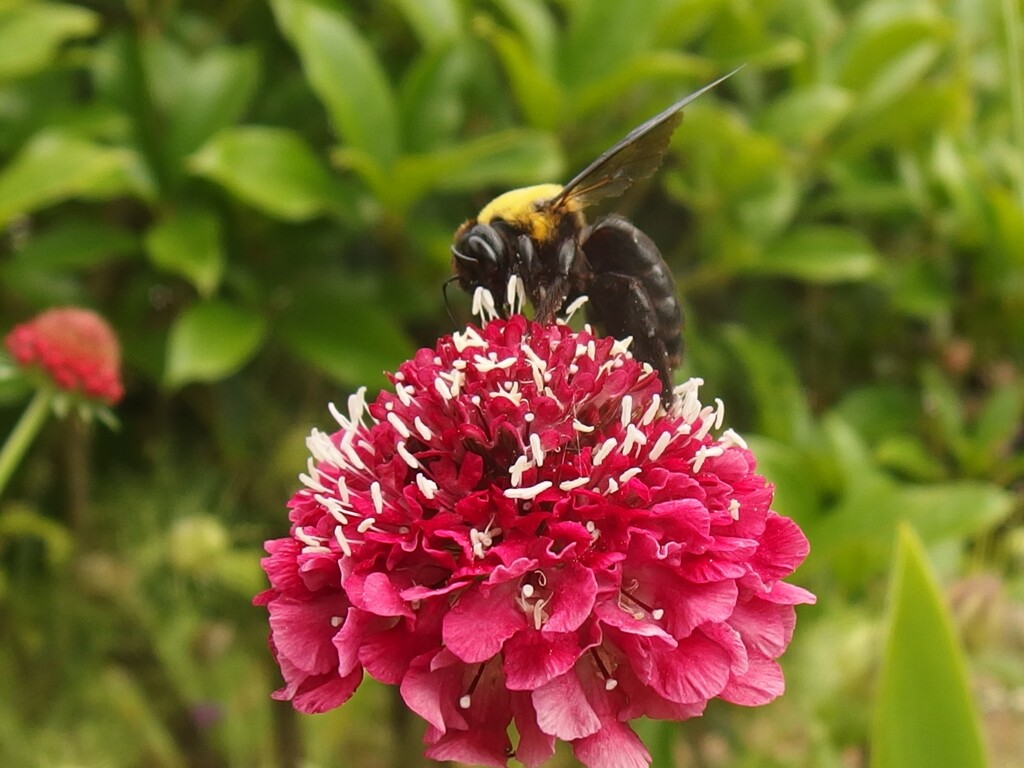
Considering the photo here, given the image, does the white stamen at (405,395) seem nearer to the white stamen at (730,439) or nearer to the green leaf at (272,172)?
the white stamen at (730,439)

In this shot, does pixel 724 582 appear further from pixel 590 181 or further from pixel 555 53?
pixel 555 53

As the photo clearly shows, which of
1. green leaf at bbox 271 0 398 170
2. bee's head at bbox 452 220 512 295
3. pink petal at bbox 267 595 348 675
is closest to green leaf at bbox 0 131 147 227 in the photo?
green leaf at bbox 271 0 398 170

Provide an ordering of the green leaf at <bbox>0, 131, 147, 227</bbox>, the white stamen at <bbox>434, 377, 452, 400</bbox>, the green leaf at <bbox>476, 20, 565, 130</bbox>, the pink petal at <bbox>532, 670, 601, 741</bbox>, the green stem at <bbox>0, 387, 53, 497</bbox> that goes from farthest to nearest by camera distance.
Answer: the green leaf at <bbox>476, 20, 565, 130</bbox> → the green leaf at <bbox>0, 131, 147, 227</bbox> → the green stem at <bbox>0, 387, 53, 497</bbox> → the white stamen at <bbox>434, 377, 452, 400</bbox> → the pink petal at <bbox>532, 670, 601, 741</bbox>

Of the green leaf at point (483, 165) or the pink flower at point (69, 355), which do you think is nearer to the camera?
the pink flower at point (69, 355)

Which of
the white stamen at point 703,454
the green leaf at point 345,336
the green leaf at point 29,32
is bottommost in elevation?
the green leaf at point 345,336

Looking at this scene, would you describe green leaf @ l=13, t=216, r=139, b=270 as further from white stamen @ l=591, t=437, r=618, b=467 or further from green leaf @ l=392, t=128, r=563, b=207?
white stamen @ l=591, t=437, r=618, b=467

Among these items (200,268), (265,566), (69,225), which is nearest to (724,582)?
(265,566)

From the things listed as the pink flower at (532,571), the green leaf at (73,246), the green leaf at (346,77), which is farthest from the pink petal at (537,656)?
the green leaf at (73,246)
